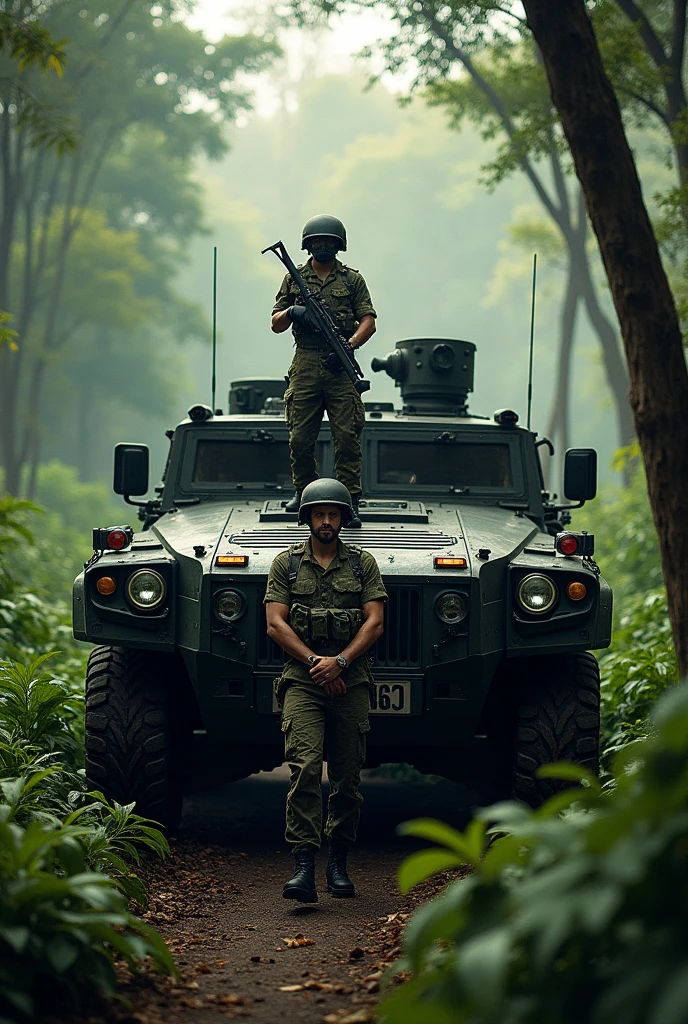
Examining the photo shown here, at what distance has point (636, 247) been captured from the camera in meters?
6.47

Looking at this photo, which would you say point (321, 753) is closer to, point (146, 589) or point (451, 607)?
point (451, 607)

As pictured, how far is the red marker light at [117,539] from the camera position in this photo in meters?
6.74

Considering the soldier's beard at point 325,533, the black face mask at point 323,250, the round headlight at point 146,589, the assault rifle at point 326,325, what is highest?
Answer: the black face mask at point 323,250

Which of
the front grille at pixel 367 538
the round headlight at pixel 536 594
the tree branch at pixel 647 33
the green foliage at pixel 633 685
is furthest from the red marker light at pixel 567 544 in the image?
the tree branch at pixel 647 33

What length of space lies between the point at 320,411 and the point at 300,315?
50 cm

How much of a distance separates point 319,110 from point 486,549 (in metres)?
86.7

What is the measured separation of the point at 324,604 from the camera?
5.98 meters

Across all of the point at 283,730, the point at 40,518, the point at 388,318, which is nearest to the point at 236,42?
the point at 40,518

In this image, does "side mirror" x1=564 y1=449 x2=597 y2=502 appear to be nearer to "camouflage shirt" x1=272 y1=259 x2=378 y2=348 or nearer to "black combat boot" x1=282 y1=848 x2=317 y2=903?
"camouflage shirt" x1=272 y1=259 x2=378 y2=348

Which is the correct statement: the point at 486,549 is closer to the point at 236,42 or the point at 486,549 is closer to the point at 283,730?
the point at 283,730

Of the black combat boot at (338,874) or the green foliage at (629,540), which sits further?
the green foliage at (629,540)

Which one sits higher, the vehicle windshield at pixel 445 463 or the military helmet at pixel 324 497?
the vehicle windshield at pixel 445 463

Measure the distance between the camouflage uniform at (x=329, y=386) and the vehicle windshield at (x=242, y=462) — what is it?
1.96 feet

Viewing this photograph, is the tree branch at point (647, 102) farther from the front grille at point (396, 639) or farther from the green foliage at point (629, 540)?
the front grille at point (396, 639)
